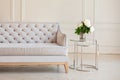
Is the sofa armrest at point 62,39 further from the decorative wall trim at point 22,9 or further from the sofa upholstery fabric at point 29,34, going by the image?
the decorative wall trim at point 22,9

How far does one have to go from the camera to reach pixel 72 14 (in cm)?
614

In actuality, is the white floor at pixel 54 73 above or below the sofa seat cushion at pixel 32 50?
below

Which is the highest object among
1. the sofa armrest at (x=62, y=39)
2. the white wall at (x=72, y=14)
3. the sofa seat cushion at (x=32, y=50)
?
the white wall at (x=72, y=14)

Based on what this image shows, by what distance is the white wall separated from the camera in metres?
6.06

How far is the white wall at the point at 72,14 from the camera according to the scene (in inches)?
239

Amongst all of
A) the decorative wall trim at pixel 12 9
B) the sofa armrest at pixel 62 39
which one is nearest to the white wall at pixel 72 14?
the decorative wall trim at pixel 12 9

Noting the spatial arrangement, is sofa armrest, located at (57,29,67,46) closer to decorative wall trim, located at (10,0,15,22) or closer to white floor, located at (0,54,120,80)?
white floor, located at (0,54,120,80)

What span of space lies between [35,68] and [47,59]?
522 mm

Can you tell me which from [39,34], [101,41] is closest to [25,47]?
[39,34]

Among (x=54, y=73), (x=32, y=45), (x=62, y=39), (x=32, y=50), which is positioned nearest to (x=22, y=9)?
(x=32, y=45)

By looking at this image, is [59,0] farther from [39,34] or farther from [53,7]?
[39,34]

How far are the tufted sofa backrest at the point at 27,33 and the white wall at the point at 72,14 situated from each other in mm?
1119

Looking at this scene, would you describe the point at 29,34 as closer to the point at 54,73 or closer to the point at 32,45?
the point at 32,45

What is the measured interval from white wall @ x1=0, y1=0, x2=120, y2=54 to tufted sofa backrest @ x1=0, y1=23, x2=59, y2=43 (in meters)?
1.12
